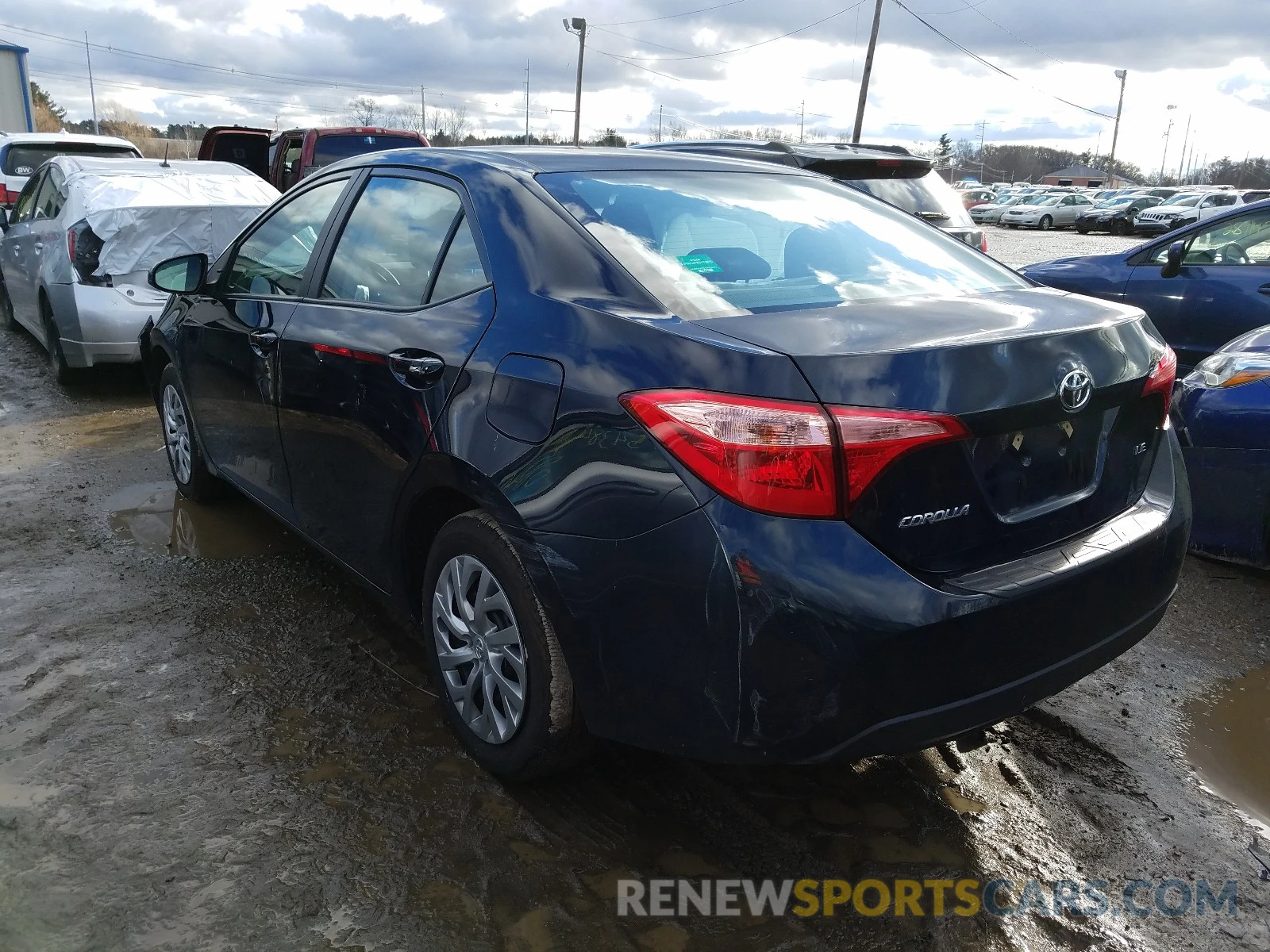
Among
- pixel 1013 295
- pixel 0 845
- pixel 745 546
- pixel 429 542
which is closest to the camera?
pixel 745 546

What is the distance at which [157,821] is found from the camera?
254cm

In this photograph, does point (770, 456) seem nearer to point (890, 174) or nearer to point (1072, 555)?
point (1072, 555)

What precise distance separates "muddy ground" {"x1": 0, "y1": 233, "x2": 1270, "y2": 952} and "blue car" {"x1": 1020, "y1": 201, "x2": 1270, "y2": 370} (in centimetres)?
335

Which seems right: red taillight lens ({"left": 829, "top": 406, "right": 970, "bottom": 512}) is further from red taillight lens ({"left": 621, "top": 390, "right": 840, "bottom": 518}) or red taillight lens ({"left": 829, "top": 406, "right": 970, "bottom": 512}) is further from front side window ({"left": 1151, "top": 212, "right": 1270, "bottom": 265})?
front side window ({"left": 1151, "top": 212, "right": 1270, "bottom": 265})

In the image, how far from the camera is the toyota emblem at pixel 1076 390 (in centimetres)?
220

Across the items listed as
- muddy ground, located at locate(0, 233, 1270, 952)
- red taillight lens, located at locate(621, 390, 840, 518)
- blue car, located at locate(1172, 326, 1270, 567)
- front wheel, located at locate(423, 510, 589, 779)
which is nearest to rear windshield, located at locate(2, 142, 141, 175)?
muddy ground, located at locate(0, 233, 1270, 952)

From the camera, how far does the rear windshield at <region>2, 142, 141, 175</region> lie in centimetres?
1290

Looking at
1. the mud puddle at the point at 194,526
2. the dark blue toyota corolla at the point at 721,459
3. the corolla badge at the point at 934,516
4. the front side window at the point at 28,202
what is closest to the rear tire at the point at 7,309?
the front side window at the point at 28,202

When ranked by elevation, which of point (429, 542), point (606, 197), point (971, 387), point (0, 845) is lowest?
point (0, 845)

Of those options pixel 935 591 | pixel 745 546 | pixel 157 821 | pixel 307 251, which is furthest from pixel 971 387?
pixel 307 251

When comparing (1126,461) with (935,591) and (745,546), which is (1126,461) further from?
(745,546)

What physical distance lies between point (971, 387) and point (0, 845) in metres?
2.45

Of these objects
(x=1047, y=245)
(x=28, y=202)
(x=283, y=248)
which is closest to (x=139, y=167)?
(x=28, y=202)

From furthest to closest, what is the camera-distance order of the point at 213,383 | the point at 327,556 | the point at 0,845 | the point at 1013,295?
1. the point at 213,383
2. the point at 327,556
3. the point at 1013,295
4. the point at 0,845
